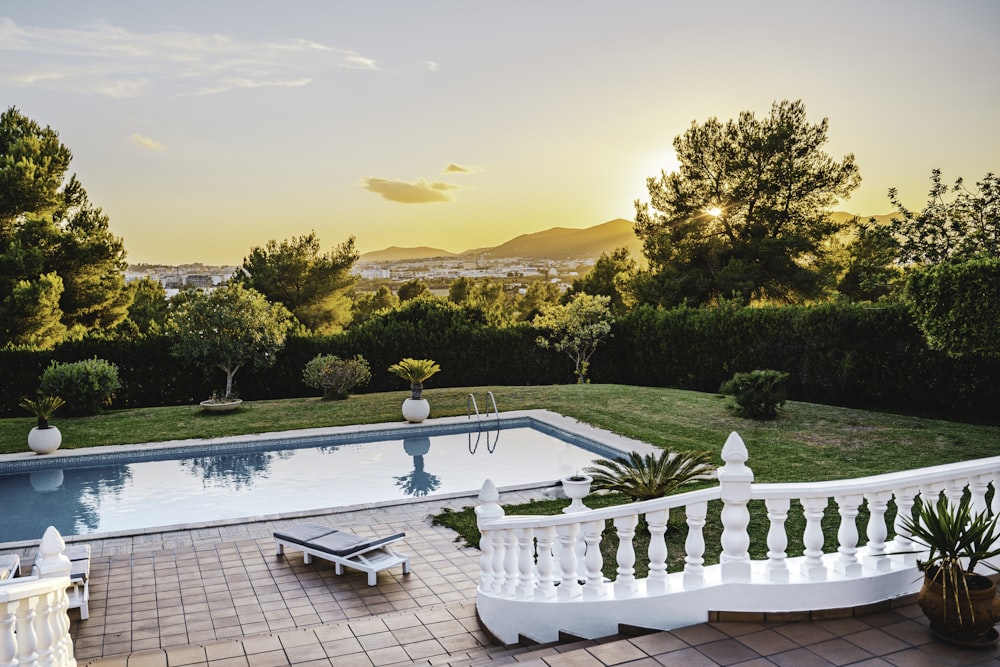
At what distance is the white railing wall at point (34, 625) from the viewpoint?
3525 mm

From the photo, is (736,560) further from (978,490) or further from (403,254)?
(403,254)

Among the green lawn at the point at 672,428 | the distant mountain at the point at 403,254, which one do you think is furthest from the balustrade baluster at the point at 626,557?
the distant mountain at the point at 403,254

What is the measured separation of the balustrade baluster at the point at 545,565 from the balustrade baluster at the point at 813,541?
4.95 ft

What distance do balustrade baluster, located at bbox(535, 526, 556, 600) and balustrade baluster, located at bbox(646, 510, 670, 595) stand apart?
2.05ft

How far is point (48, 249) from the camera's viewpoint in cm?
2255

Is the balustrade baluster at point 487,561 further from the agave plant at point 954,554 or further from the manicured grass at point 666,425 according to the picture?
the manicured grass at point 666,425

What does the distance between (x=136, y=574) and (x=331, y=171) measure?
68.0 ft

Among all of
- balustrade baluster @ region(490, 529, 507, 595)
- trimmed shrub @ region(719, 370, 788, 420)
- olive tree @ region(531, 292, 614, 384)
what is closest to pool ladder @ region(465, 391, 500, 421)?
olive tree @ region(531, 292, 614, 384)

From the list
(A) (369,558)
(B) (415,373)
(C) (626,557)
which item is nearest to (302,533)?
(A) (369,558)

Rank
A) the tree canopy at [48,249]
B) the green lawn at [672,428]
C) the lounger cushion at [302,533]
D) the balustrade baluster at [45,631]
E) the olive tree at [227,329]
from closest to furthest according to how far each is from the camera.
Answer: the balustrade baluster at [45,631] < the lounger cushion at [302,533] < the green lawn at [672,428] < the olive tree at [227,329] < the tree canopy at [48,249]

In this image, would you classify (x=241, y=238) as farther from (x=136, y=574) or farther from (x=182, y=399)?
(x=136, y=574)

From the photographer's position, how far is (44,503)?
37.4 feet

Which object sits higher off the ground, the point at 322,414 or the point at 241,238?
the point at 241,238

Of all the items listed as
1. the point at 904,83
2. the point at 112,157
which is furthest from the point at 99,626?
the point at 112,157
